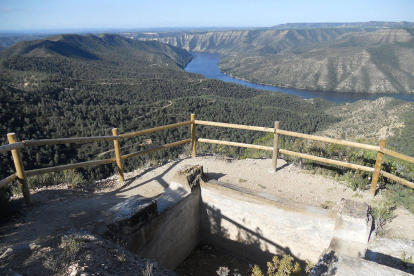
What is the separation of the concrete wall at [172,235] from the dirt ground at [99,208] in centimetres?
73

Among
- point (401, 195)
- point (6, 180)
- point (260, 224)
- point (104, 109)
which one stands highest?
point (6, 180)

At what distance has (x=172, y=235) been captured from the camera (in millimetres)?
4566

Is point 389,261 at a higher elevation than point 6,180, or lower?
lower

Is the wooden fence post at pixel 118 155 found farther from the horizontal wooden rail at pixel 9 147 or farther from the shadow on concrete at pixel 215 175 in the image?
the shadow on concrete at pixel 215 175

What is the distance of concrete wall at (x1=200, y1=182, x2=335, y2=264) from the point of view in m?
4.05

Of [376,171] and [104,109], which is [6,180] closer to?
[376,171]

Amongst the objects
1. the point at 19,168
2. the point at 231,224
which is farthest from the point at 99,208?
the point at 231,224

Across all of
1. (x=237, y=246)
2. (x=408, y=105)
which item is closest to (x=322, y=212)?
(x=237, y=246)

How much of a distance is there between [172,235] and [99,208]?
54.2 inches

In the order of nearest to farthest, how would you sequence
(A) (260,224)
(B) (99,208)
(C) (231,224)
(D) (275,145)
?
(B) (99,208) < (A) (260,224) < (C) (231,224) < (D) (275,145)

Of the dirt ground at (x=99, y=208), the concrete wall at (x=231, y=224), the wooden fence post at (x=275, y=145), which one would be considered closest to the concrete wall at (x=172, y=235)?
the concrete wall at (x=231, y=224)

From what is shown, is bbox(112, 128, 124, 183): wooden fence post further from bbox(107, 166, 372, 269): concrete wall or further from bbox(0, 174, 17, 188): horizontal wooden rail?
bbox(0, 174, 17, 188): horizontal wooden rail

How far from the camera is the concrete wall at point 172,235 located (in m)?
3.86

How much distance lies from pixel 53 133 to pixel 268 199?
2226cm
